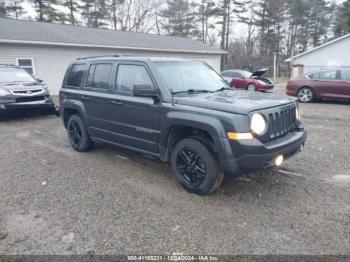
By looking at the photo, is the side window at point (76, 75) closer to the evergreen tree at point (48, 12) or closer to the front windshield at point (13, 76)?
the front windshield at point (13, 76)

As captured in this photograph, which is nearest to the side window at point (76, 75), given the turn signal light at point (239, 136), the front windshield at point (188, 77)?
the front windshield at point (188, 77)

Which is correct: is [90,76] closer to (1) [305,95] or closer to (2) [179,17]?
(1) [305,95]

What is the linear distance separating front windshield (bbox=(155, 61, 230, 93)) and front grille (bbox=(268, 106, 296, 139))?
1.14 m

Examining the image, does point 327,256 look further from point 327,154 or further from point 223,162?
point 327,154

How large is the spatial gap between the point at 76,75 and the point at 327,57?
27.7m

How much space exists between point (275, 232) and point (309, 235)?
13.0 inches

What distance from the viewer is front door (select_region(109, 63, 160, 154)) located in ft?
14.4

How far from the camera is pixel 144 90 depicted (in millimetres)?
4070

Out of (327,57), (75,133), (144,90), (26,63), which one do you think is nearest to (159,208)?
(144,90)

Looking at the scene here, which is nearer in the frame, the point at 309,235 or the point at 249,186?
the point at 309,235

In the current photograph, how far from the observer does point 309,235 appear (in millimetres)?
3107

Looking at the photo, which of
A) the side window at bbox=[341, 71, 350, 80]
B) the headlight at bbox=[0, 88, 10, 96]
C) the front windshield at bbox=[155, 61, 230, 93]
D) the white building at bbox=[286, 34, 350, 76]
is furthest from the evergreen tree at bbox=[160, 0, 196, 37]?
the front windshield at bbox=[155, 61, 230, 93]

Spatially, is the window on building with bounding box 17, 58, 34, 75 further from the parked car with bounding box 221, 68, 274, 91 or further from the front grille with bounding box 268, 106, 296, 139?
the front grille with bounding box 268, 106, 296, 139

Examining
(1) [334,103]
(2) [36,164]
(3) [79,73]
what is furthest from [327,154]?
(1) [334,103]
